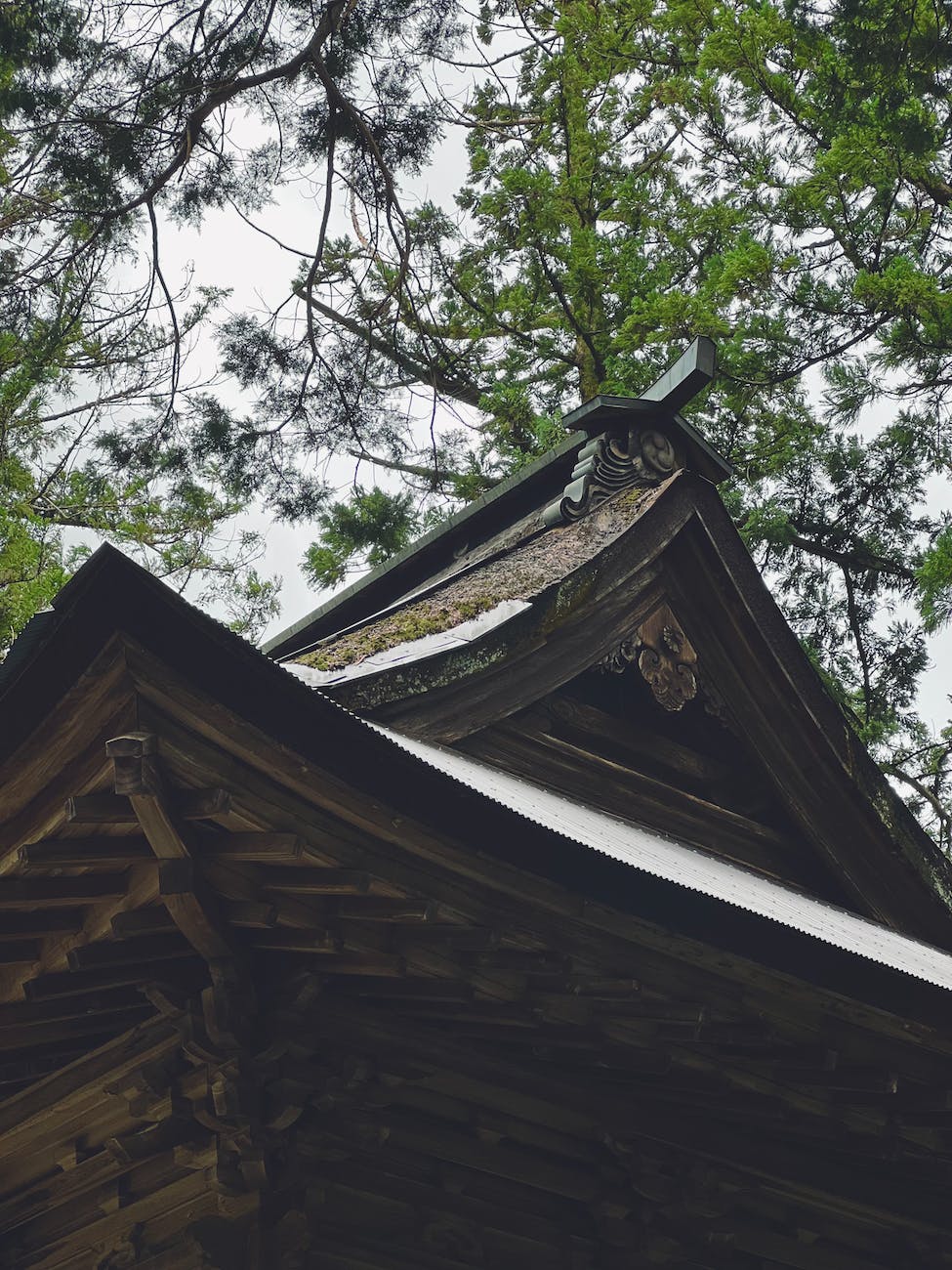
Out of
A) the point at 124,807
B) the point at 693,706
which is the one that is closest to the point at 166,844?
the point at 124,807

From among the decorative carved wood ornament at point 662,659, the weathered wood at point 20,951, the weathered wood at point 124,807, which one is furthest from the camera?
the decorative carved wood ornament at point 662,659

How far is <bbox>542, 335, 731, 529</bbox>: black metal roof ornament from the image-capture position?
5250 mm

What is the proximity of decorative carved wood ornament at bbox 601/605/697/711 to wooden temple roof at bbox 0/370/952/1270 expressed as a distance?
0.01 metres

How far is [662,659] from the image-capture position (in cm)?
498

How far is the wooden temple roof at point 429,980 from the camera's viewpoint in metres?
2.76

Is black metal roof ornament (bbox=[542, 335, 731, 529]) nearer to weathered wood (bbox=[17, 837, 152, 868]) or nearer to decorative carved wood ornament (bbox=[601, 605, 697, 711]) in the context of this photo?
decorative carved wood ornament (bbox=[601, 605, 697, 711])

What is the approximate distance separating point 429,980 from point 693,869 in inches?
46.4

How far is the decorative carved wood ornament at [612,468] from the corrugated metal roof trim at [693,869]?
51.5 inches

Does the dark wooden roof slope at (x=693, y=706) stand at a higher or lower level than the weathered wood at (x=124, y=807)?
higher

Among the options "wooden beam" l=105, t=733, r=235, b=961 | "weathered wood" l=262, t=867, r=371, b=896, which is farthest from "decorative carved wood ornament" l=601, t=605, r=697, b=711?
"wooden beam" l=105, t=733, r=235, b=961

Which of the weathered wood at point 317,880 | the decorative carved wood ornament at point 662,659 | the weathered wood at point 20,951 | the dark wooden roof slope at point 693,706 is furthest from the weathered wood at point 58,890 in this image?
the decorative carved wood ornament at point 662,659

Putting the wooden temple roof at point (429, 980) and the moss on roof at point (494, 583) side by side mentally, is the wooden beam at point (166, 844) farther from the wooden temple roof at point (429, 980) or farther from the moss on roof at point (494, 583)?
the moss on roof at point (494, 583)

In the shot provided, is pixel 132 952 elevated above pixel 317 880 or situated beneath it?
situated beneath

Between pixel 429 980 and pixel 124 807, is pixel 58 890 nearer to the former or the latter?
pixel 124 807
